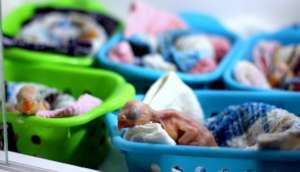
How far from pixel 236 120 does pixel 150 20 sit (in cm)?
79

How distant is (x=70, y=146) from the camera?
1.20 meters

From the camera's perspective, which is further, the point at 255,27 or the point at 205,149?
the point at 255,27

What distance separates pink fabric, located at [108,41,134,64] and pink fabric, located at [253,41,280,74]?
0.42 metres

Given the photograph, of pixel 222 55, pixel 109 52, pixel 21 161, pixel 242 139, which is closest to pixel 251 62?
pixel 222 55

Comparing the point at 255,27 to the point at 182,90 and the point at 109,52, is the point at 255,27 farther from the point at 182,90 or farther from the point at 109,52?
the point at 182,90

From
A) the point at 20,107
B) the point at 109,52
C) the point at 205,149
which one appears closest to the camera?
the point at 205,149

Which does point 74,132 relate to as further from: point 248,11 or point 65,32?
point 248,11

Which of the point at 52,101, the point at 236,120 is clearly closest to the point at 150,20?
the point at 52,101

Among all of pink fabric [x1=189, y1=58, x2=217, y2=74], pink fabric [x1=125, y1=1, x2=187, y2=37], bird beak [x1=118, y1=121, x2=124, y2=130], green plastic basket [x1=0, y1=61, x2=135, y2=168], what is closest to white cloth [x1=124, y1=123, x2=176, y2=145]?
bird beak [x1=118, y1=121, x2=124, y2=130]

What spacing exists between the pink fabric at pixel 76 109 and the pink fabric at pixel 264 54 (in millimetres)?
635

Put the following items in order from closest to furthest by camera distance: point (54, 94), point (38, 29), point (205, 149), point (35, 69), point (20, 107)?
1. point (205, 149)
2. point (20, 107)
3. point (54, 94)
4. point (35, 69)
5. point (38, 29)

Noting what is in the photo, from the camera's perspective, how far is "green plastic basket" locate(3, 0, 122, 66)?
160 centimetres

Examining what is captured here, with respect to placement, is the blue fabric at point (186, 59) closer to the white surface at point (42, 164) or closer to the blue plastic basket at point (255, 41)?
the blue plastic basket at point (255, 41)

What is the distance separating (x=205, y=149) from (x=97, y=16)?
1.06 meters
